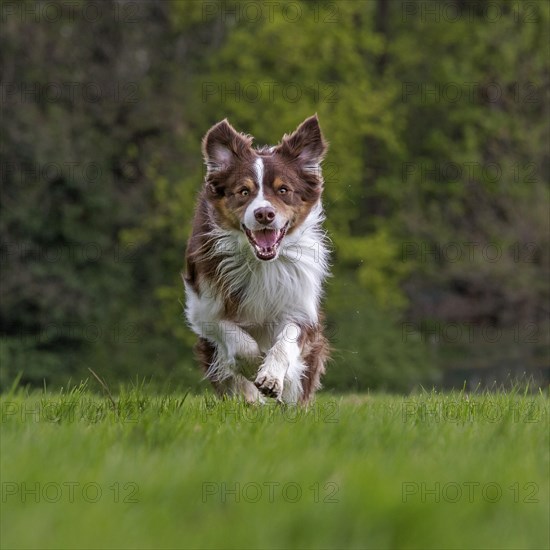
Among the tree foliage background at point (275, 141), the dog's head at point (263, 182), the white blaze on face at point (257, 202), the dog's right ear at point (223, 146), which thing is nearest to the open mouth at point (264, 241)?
the dog's head at point (263, 182)

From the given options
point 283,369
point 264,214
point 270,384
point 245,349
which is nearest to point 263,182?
point 264,214

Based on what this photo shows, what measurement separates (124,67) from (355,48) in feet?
22.5

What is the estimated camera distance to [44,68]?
2120 cm

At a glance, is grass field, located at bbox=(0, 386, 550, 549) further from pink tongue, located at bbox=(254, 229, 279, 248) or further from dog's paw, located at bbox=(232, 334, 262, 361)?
pink tongue, located at bbox=(254, 229, 279, 248)

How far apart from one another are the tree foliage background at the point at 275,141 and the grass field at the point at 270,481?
13.9 m

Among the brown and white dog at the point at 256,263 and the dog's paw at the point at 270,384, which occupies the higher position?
the brown and white dog at the point at 256,263

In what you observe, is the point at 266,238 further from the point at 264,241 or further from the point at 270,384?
the point at 270,384

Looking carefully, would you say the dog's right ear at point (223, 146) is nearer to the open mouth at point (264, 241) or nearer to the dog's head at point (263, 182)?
the dog's head at point (263, 182)

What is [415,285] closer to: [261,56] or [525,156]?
[525,156]

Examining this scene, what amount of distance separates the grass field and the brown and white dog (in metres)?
2.29

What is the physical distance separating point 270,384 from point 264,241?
1091mm

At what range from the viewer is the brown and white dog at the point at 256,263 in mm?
7250

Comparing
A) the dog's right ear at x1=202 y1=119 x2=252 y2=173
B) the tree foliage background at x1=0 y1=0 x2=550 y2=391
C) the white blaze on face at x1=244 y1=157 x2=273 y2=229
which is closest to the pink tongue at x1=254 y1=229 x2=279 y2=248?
the white blaze on face at x1=244 y1=157 x2=273 y2=229

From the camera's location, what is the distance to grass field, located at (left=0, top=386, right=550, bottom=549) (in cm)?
309
